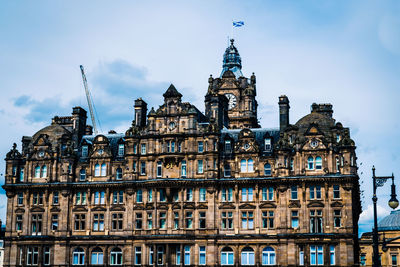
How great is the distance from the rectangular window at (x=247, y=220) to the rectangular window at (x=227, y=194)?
2712mm

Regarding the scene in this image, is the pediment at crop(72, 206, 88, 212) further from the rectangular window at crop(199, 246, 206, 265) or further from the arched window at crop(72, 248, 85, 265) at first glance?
the rectangular window at crop(199, 246, 206, 265)

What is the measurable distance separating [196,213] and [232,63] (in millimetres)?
49251

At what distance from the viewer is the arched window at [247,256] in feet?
276

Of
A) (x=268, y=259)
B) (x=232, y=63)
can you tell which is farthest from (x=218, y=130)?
(x=232, y=63)

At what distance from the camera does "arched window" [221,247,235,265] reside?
84.8 metres

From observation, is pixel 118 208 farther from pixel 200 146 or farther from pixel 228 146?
pixel 228 146

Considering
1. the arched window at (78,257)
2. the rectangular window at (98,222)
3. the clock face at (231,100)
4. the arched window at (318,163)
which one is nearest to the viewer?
the arched window at (318,163)

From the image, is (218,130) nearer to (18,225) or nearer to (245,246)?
(245,246)

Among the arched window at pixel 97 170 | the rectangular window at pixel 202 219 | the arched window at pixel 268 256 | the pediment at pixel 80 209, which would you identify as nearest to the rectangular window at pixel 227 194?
the rectangular window at pixel 202 219

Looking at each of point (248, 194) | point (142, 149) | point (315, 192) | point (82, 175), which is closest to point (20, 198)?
point (82, 175)

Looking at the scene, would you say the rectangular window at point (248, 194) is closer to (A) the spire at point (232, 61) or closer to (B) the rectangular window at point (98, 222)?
(B) the rectangular window at point (98, 222)

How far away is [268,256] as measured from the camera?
83.6 meters

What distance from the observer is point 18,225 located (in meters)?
92.7

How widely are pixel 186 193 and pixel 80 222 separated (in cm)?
1602
